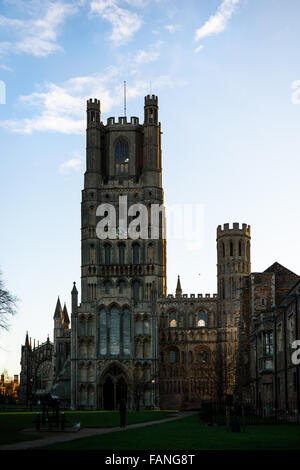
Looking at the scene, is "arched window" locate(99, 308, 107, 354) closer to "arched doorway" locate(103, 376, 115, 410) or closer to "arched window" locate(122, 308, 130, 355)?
"arched window" locate(122, 308, 130, 355)

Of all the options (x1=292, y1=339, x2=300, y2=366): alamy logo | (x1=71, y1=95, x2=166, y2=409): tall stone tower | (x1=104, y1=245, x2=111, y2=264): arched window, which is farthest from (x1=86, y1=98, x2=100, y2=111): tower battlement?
(x1=292, y1=339, x2=300, y2=366): alamy logo

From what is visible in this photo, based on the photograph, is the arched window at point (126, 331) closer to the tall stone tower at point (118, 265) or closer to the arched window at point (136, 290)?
the tall stone tower at point (118, 265)

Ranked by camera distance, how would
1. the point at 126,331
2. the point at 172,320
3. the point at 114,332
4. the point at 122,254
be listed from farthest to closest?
1. the point at 172,320
2. the point at 122,254
3. the point at 114,332
4. the point at 126,331

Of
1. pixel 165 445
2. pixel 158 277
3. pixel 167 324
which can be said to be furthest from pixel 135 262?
pixel 165 445

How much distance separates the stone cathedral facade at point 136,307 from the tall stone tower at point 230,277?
0.15m

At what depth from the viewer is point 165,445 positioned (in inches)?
854

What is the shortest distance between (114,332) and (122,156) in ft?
95.8

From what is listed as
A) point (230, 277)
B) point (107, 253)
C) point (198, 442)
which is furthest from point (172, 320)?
point (198, 442)

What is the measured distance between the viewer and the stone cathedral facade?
91062 millimetres

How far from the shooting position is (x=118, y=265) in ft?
336

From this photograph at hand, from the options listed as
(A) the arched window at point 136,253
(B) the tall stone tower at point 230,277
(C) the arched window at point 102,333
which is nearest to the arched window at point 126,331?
(C) the arched window at point 102,333

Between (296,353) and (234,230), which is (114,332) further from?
(296,353)

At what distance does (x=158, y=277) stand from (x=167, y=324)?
10.6 m
